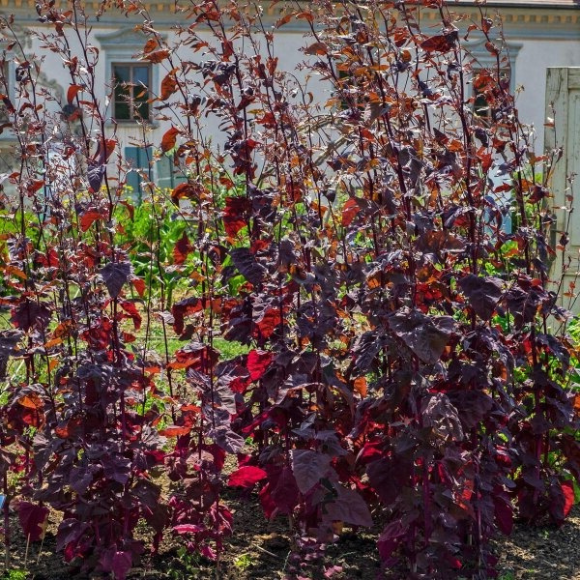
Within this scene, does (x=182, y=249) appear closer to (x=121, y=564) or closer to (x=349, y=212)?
(x=349, y=212)

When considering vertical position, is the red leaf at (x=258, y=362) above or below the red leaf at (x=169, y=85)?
below

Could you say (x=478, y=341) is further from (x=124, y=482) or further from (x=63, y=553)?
(x=63, y=553)

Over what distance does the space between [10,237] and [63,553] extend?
101cm

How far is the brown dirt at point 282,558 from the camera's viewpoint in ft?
10.1

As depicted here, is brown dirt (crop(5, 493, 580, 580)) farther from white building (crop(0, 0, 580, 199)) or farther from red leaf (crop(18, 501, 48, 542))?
white building (crop(0, 0, 580, 199))

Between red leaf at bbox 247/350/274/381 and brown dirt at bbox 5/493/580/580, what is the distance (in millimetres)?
547

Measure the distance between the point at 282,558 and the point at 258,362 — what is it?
642mm

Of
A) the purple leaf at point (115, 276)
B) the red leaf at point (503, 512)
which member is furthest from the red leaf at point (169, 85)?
the red leaf at point (503, 512)

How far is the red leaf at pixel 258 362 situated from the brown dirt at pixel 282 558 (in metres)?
0.55

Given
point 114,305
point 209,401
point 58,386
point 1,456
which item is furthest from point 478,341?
point 1,456

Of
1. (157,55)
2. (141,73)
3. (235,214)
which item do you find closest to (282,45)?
(141,73)

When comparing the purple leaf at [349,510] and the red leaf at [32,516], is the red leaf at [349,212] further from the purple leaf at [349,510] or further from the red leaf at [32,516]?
the red leaf at [32,516]

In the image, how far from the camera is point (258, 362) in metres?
3.07

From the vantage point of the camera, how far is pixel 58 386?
2963 millimetres
